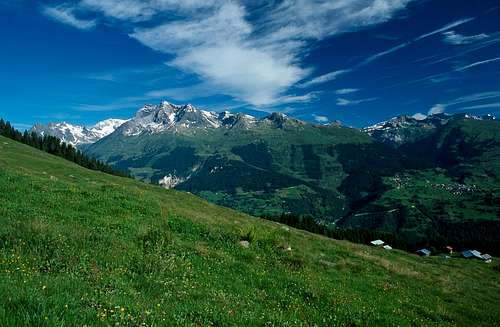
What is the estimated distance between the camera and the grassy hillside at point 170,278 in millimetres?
9750

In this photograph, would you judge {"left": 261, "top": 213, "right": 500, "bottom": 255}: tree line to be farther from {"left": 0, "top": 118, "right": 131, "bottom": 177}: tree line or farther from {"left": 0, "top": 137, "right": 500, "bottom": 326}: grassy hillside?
{"left": 0, "top": 137, "right": 500, "bottom": 326}: grassy hillside

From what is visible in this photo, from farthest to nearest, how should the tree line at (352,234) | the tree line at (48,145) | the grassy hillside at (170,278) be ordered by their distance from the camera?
1. the tree line at (352,234)
2. the tree line at (48,145)
3. the grassy hillside at (170,278)

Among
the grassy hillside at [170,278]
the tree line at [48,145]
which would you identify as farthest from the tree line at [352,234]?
the grassy hillside at [170,278]

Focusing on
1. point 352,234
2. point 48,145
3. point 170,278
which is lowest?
point 352,234

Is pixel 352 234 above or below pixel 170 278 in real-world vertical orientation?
below

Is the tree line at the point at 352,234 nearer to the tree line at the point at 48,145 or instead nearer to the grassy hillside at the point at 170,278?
the tree line at the point at 48,145

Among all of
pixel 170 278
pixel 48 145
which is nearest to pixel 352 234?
pixel 48 145

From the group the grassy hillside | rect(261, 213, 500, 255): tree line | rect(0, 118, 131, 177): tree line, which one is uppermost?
rect(0, 118, 131, 177): tree line

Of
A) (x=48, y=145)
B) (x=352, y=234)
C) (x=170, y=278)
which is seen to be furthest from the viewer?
(x=352, y=234)

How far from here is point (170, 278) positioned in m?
13.9

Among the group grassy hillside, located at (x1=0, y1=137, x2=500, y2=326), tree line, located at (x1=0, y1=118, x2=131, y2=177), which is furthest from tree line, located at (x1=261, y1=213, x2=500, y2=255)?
grassy hillside, located at (x1=0, y1=137, x2=500, y2=326)

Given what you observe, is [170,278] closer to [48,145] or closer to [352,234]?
[48,145]

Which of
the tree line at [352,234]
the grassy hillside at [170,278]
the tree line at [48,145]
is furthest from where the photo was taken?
the tree line at [352,234]

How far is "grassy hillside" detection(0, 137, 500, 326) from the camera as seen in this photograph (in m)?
9.75
